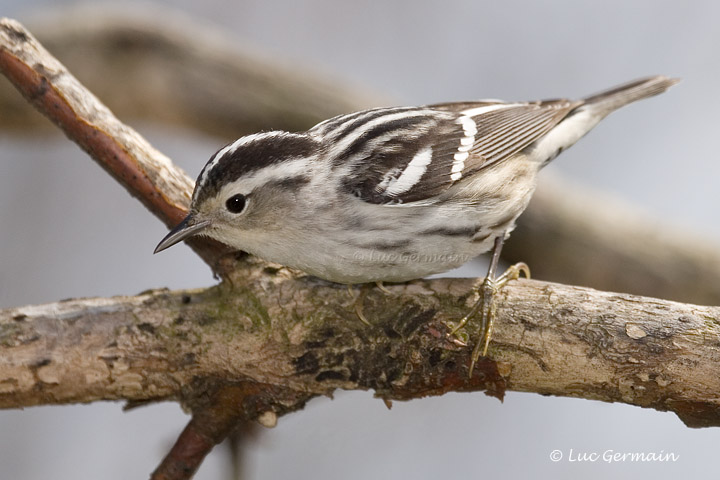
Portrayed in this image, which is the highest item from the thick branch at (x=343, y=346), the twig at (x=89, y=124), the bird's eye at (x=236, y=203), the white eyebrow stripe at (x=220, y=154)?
the twig at (x=89, y=124)

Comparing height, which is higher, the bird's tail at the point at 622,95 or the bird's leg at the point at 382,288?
the bird's tail at the point at 622,95

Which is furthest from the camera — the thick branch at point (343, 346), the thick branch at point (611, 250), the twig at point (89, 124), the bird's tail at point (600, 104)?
the thick branch at point (611, 250)

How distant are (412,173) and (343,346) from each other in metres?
0.74

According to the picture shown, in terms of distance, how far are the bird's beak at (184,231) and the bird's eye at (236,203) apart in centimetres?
10

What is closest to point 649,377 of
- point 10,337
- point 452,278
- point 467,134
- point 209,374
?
point 452,278

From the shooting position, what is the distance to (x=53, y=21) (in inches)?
211

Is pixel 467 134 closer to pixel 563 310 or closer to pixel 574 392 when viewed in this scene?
pixel 563 310

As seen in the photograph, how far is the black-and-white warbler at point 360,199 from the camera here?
2.78 m

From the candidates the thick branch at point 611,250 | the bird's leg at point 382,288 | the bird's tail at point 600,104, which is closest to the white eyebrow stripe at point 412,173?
the bird's leg at point 382,288

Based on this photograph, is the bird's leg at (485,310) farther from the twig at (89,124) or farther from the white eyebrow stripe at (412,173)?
the twig at (89,124)

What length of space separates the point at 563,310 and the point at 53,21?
4438mm

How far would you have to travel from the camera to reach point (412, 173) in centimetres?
293

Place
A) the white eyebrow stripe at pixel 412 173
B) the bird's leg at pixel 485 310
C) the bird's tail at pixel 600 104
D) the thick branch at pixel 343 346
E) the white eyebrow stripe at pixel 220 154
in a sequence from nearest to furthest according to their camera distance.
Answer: the thick branch at pixel 343 346
the bird's leg at pixel 485 310
the white eyebrow stripe at pixel 220 154
the white eyebrow stripe at pixel 412 173
the bird's tail at pixel 600 104

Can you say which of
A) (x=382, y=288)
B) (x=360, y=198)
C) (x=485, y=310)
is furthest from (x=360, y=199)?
(x=485, y=310)
